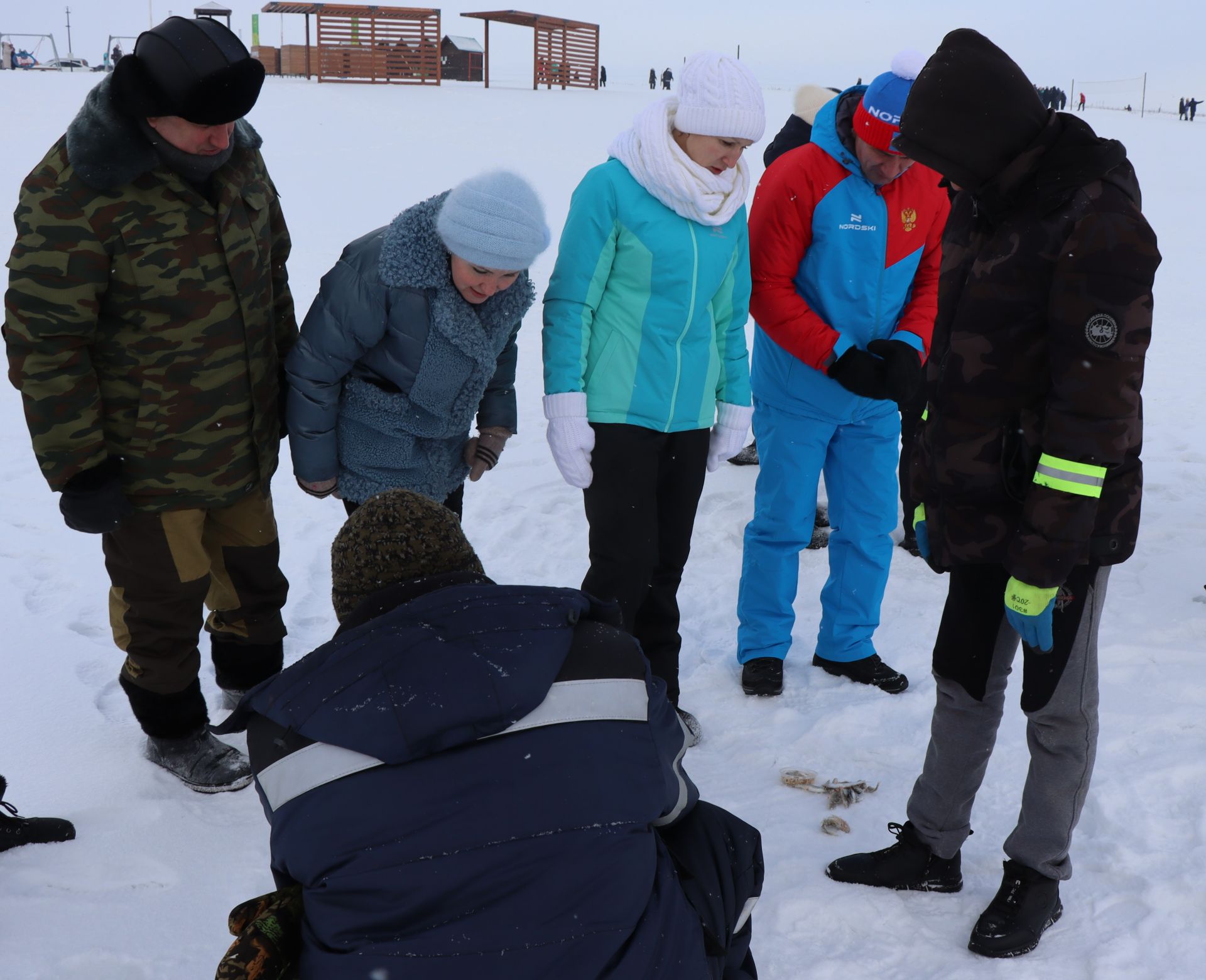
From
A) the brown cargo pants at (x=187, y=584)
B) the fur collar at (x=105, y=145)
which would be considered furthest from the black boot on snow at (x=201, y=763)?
the fur collar at (x=105, y=145)

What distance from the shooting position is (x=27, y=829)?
2.44 meters

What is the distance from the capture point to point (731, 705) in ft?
10.7

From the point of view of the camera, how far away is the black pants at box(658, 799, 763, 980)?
5.07ft

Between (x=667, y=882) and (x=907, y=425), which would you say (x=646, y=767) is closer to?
(x=667, y=882)

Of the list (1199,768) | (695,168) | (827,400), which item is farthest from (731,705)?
(695,168)

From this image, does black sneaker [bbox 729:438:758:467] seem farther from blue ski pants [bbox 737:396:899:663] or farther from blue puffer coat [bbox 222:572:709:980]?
blue puffer coat [bbox 222:572:709:980]

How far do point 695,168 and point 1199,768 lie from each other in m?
2.13

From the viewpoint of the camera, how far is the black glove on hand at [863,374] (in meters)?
2.92

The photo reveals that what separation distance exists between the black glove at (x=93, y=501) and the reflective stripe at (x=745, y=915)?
1.67 m

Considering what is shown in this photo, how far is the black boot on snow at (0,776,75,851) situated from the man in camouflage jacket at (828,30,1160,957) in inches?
82.8

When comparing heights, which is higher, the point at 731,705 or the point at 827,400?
the point at 827,400

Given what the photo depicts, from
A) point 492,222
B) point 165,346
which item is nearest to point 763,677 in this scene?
point 492,222

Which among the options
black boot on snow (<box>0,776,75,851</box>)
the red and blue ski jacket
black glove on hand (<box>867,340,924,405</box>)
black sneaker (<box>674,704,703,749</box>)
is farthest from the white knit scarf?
black boot on snow (<box>0,776,75,851</box>)

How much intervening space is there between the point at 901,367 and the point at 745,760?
4.06 ft
